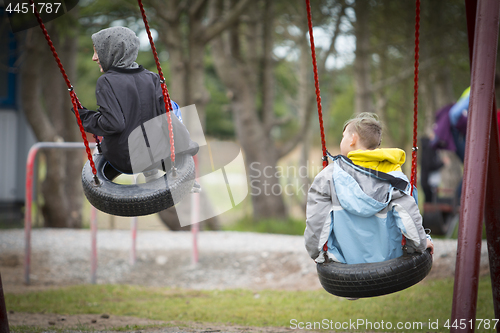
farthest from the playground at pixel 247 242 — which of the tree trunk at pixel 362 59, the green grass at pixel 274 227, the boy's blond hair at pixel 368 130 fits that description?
the tree trunk at pixel 362 59

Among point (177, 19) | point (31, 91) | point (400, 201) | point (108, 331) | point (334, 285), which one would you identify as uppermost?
point (177, 19)

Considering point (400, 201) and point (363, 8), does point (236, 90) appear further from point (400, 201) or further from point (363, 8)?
point (400, 201)

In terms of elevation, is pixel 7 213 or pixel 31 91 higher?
pixel 31 91

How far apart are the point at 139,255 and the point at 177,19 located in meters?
4.18

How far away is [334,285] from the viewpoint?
8.69 ft

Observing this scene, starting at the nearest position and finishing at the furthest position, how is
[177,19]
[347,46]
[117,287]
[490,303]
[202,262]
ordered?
1. [490,303]
2. [117,287]
3. [202,262]
4. [177,19]
5. [347,46]

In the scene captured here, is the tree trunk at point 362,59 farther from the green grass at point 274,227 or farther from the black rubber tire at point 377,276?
the black rubber tire at point 377,276

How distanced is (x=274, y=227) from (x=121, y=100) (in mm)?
7154

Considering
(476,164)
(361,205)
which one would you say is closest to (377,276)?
(361,205)

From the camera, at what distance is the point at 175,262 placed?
6719mm

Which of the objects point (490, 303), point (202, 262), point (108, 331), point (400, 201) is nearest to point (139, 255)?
point (202, 262)

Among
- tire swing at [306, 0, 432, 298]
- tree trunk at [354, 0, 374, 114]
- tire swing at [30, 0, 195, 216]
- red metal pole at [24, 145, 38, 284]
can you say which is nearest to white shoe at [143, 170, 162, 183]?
tire swing at [30, 0, 195, 216]

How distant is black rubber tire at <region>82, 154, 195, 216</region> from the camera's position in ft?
8.95

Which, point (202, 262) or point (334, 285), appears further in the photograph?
point (202, 262)
